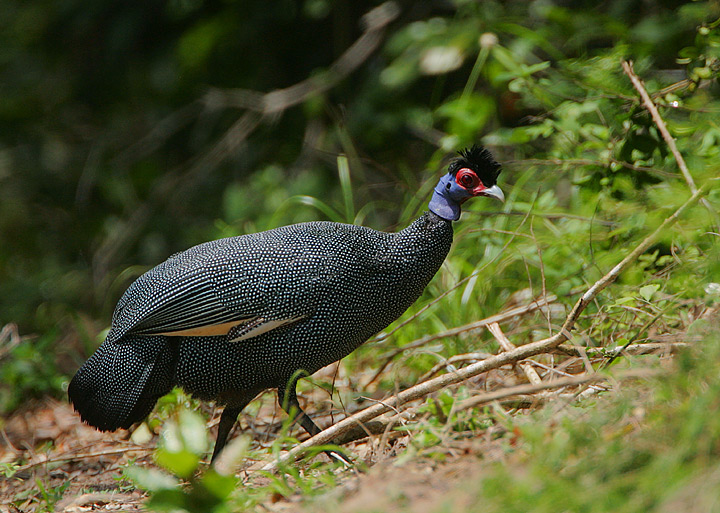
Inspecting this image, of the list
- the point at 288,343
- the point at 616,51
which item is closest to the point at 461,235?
the point at 616,51

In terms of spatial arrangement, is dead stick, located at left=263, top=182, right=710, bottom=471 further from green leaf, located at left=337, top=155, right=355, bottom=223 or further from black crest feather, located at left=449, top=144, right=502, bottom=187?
green leaf, located at left=337, top=155, right=355, bottom=223

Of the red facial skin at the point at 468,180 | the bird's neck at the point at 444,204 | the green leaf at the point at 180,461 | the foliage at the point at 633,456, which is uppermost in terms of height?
the red facial skin at the point at 468,180

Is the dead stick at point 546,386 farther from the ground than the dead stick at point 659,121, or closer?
closer

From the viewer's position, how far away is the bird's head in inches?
101

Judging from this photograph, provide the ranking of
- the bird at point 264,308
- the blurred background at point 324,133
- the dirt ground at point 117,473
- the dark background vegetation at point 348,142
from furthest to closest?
1. the blurred background at point 324,133
2. the dark background vegetation at point 348,142
3. the bird at point 264,308
4. the dirt ground at point 117,473

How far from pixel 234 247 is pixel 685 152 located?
1833 millimetres

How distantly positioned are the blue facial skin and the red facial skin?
15mm

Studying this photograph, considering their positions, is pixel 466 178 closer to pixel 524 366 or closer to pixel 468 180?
pixel 468 180

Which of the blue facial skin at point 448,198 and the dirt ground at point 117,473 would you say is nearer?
the dirt ground at point 117,473

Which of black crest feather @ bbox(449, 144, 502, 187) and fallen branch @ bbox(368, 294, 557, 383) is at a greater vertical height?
black crest feather @ bbox(449, 144, 502, 187)

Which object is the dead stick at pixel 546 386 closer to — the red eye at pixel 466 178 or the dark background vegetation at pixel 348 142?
the dark background vegetation at pixel 348 142

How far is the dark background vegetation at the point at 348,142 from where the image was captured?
288 centimetres

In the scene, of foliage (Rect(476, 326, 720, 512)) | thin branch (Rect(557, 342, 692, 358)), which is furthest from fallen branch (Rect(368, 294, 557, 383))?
foliage (Rect(476, 326, 720, 512))

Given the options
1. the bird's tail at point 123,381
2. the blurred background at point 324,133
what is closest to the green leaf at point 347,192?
the blurred background at point 324,133
